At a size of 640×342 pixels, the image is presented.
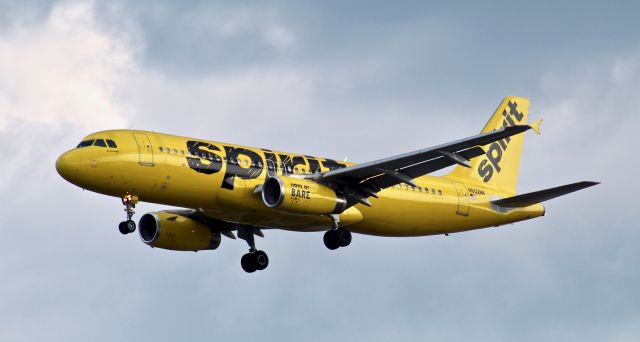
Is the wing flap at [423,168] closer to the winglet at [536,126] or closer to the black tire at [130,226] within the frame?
the winglet at [536,126]

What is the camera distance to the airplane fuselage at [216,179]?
154ft

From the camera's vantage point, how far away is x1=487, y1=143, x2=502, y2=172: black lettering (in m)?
61.4

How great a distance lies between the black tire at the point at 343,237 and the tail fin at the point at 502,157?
30.0ft

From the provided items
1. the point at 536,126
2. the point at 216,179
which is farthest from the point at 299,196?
the point at 536,126

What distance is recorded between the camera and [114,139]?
47.5 metres

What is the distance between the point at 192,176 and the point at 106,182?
328 centimetres

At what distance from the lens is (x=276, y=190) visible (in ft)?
159

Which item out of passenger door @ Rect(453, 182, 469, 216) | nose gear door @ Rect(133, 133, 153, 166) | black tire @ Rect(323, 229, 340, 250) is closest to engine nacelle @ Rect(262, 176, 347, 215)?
black tire @ Rect(323, 229, 340, 250)

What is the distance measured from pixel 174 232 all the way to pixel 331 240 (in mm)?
7444

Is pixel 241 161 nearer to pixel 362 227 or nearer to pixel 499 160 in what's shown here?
pixel 362 227

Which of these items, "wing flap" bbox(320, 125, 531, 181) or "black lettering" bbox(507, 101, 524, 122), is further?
"black lettering" bbox(507, 101, 524, 122)

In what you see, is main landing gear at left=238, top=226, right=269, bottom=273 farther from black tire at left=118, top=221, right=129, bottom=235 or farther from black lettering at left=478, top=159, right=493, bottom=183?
black lettering at left=478, top=159, right=493, bottom=183

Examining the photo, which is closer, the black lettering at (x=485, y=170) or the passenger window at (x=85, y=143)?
the passenger window at (x=85, y=143)

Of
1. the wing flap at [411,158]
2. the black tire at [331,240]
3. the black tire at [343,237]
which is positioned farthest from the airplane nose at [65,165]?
the black tire at [343,237]
